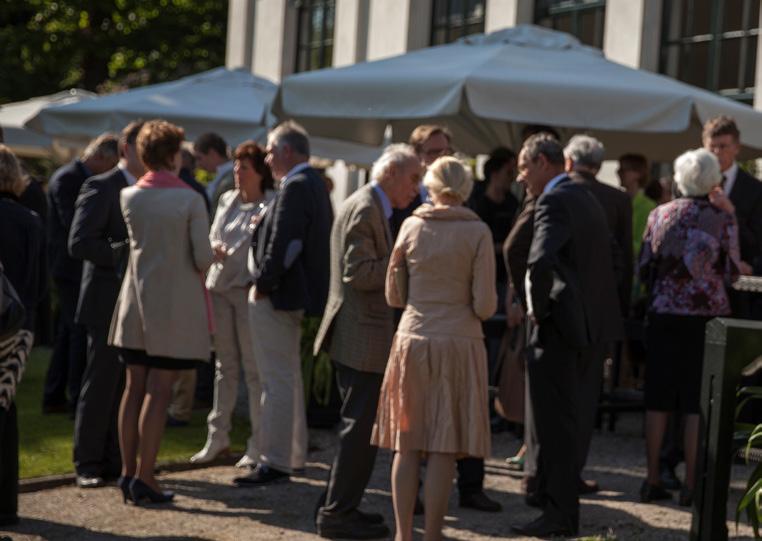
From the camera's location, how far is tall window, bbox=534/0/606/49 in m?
21.1

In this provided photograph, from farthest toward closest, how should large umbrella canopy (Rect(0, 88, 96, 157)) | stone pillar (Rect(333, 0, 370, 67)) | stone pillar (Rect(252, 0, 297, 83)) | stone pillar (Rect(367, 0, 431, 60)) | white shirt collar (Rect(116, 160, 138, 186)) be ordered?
stone pillar (Rect(252, 0, 297, 83)) → stone pillar (Rect(333, 0, 370, 67)) → stone pillar (Rect(367, 0, 431, 60)) → large umbrella canopy (Rect(0, 88, 96, 157)) → white shirt collar (Rect(116, 160, 138, 186))

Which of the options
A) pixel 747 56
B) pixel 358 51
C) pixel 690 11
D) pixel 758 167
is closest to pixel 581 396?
pixel 758 167

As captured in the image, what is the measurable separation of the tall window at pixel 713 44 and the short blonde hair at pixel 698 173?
9939 millimetres

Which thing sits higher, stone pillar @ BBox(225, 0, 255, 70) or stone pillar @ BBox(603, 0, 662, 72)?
stone pillar @ BBox(603, 0, 662, 72)

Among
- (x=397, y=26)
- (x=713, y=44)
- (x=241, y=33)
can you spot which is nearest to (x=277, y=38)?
(x=241, y=33)

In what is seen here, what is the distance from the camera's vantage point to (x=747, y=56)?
721 inches

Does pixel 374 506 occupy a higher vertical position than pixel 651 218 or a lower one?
lower

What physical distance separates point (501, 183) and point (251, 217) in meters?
2.37

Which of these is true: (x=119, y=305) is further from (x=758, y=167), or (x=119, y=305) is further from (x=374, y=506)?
(x=758, y=167)

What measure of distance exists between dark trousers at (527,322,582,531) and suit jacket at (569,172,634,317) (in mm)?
1434

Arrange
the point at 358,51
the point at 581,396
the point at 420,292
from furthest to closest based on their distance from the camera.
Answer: the point at 358,51
the point at 581,396
the point at 420,292

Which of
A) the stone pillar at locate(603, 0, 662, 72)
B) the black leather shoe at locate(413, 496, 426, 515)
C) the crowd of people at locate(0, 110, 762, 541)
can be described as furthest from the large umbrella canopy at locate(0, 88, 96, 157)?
the black leather shoe at locate(413, 496, 426, 515)

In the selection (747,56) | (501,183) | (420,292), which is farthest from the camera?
(747,56)

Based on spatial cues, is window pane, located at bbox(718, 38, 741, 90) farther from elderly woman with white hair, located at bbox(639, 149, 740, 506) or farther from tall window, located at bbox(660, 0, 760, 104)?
elderly woman with white hair, located at bbox(639, 149, 740, 506)
